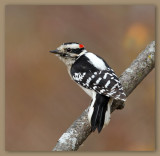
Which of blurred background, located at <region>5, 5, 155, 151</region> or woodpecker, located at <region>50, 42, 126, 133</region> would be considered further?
blurred background, located at <region>5, 5, 155, 151</region>

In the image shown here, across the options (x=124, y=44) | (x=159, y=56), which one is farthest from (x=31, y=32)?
(x=159, y=56)

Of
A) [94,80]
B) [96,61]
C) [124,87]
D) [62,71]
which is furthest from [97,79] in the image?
[62,71]

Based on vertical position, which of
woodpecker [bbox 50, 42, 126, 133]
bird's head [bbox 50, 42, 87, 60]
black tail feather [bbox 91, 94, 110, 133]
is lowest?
black tail feather [bbox 91, 94, 110, 133]

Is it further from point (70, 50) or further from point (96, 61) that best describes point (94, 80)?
point (70, 50)

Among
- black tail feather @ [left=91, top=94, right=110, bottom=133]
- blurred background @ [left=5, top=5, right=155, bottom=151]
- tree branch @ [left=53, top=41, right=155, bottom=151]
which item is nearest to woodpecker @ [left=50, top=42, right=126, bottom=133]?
black tail feather @ [left=91, top=94, right=110, bottom=133]

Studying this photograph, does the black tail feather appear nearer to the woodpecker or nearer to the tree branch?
the woodpecker

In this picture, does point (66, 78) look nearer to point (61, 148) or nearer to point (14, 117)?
point (14, 117)
